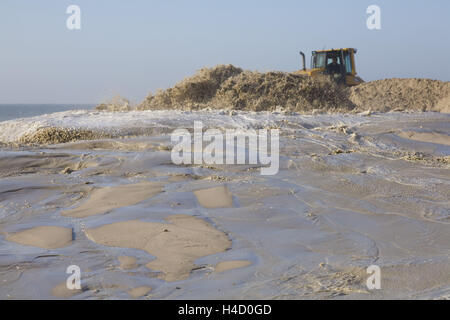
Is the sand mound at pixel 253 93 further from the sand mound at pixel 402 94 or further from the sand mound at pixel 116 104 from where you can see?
the sand mound at pixel 402 94

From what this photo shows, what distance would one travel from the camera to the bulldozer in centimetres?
2045

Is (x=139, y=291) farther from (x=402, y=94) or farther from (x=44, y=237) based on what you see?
(x=402, y=94)

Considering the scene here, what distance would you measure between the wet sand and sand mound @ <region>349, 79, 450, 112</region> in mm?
18497

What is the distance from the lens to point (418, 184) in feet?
15.0

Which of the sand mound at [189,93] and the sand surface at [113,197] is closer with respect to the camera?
the sand surface at [113,197]

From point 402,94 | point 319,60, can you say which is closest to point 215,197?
point 319,60

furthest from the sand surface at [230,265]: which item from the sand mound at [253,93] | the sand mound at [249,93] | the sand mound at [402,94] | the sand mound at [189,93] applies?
the sand mound at [402,94]

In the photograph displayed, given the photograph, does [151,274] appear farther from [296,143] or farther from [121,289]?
[296,143]

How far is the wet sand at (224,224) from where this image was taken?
2.50 meters

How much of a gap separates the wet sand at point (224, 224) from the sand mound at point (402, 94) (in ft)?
60.7

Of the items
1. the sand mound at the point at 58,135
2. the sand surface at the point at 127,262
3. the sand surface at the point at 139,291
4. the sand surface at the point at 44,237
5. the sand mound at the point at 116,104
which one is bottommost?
the sand surface at the point at 139,291

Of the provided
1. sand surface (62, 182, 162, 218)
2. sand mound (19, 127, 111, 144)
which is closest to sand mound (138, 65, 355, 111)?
sand mound (19, 127, 111, 144)


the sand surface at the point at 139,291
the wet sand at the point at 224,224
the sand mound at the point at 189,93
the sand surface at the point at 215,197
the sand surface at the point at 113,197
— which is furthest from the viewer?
the sand mound at the point at 189,93

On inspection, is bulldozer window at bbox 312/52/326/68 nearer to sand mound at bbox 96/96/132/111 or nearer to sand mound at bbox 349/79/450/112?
sand mound at bbox 349/79/450/112
